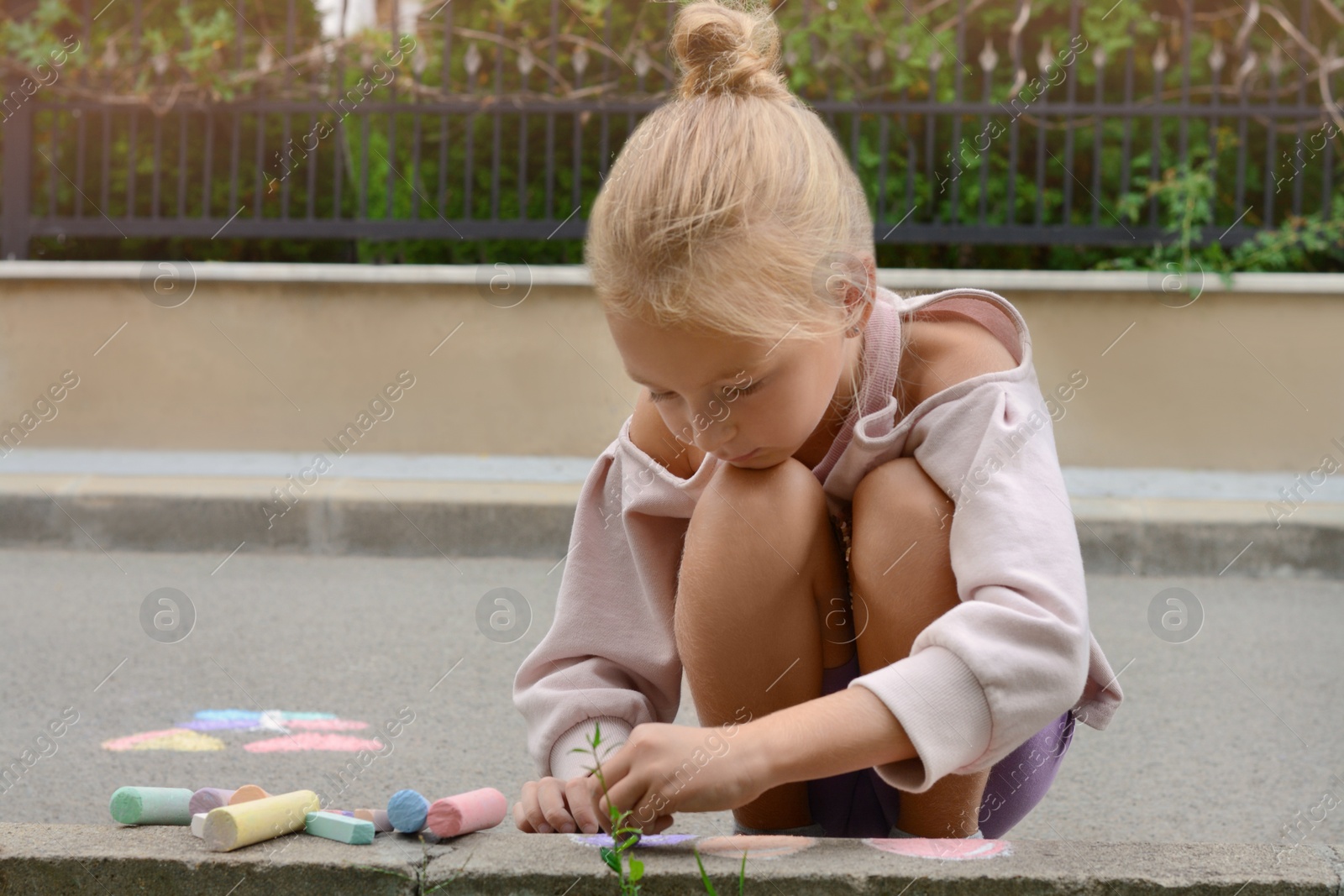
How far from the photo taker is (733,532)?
1667 mm

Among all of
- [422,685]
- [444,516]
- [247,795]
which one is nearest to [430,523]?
[444,516]

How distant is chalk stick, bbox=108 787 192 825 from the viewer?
63.9 inches

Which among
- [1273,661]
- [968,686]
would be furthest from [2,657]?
[1273,661]

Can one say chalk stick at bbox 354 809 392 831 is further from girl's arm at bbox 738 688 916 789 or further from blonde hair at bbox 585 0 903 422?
blonde hair at bbox 585 0 903 422

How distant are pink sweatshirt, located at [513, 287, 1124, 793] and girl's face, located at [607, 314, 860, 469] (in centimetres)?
13

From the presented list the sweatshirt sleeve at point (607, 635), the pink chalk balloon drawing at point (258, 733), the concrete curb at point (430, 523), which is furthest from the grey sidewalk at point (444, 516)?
the sweatshirt sleeve at point (607, 635)

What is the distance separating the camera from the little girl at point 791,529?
144 centimetres

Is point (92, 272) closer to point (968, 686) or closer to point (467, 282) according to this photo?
point (467, 282)

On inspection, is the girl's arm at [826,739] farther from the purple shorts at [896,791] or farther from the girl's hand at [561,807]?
the purple shorts at [896,791]

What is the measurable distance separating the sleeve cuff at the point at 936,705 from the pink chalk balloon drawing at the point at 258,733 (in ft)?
5.90

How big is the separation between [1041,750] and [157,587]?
12.3ft

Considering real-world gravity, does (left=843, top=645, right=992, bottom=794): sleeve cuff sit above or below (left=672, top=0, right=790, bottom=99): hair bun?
below

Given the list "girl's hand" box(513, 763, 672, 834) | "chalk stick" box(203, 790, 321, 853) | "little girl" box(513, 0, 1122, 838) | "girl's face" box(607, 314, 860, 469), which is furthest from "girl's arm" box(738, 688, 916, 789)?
"chalk stick" box(203, 790, 321, 853)

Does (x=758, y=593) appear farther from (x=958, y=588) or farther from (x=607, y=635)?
(x=607, y=635)
